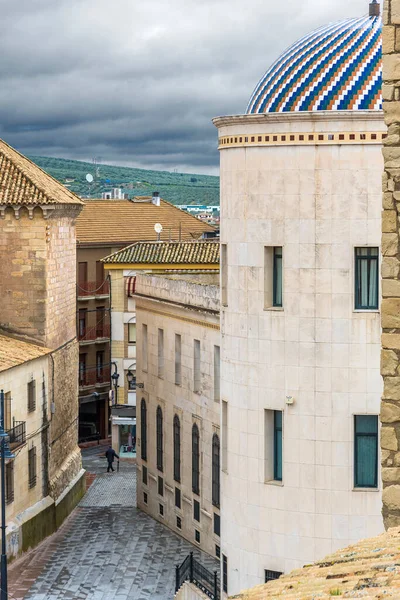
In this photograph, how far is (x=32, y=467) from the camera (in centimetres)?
5181

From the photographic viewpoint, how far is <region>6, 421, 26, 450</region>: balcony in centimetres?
4766

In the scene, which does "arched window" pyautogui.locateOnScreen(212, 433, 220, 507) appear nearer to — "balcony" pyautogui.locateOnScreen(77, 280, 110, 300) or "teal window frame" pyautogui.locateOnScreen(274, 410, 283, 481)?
"teal window frame" pyautogui.locateOnScreen(274, 410, 283, 481)

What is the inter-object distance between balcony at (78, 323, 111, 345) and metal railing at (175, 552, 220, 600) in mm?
41761

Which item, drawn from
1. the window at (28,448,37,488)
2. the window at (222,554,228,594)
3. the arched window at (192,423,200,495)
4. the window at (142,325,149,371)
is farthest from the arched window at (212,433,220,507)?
the window at (222,554,228,594)

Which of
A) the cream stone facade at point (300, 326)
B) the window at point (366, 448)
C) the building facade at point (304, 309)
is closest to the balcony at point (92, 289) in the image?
the building facade at point (304, 309)

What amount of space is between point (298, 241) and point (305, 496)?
16.4 feet

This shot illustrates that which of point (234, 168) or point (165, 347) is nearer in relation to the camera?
point (234, 168)

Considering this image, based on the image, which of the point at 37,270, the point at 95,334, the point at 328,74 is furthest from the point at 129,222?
the point at 328,74

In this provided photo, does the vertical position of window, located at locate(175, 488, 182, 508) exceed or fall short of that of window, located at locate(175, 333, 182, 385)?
it falls short

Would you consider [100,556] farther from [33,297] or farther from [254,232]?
[254,232]

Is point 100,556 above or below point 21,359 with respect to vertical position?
below

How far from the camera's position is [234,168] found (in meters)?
28.7

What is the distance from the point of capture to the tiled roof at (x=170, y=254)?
226 feet

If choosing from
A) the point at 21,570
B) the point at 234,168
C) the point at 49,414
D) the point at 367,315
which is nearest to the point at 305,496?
the point at 367,315
